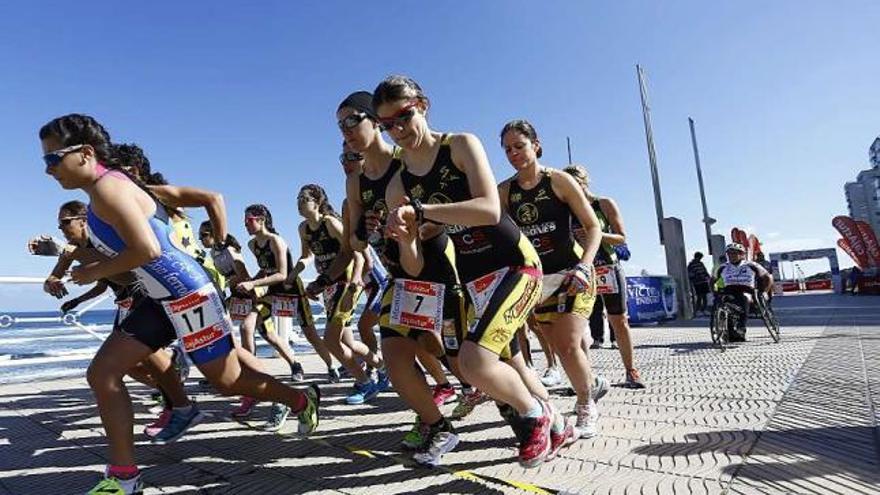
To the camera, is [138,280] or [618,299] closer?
[138,280]

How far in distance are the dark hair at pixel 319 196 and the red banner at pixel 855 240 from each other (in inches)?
1186

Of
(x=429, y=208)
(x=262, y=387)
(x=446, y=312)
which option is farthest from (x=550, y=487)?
(x=262, y=387)

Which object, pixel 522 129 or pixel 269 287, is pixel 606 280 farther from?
pixel 269 287

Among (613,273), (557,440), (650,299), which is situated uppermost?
(613,273)

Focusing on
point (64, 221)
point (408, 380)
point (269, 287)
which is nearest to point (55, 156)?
point (408, 380)

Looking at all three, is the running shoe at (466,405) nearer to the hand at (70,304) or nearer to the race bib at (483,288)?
the race bib at (483,288)

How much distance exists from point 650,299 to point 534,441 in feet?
43.8

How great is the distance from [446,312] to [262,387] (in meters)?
1.10

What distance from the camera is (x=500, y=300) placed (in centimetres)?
258

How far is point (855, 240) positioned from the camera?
89.1ft

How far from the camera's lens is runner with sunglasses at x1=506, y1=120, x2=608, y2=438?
338cm

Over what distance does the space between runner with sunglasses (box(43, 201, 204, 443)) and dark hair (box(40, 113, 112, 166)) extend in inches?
31.5

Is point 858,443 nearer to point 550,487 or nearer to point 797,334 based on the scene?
point 550,487

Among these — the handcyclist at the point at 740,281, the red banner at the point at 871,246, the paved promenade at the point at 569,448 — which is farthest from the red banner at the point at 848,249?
the paved promenade at the point at 569,448
